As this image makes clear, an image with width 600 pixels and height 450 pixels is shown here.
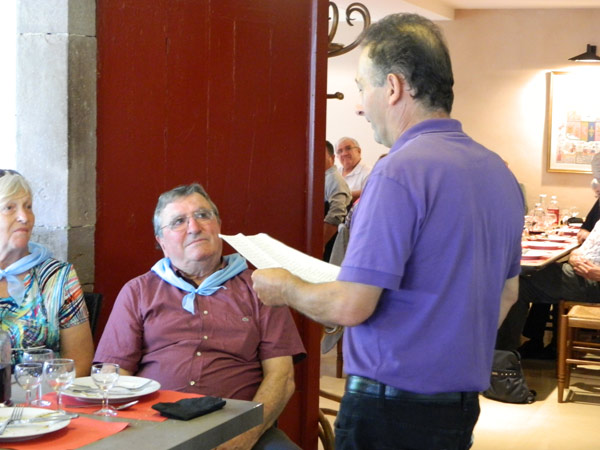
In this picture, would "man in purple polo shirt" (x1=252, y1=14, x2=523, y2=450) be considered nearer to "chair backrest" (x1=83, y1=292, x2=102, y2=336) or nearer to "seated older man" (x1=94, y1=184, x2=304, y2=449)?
"seated older man" (x1=94, y1=184, x2=304, y2=449)

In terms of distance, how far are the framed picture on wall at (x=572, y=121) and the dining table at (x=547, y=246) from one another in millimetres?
1853

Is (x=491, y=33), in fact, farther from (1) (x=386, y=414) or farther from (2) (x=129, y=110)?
(1) (x=386, y=414)

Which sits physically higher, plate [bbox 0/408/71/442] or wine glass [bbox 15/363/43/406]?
wine glass [bbox 15/363/43/406]

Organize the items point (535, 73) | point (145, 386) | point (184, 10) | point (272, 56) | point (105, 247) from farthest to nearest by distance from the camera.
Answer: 1. point (535, 73)
2. point (272, 56)
3. point (184, 10)
4. point (105, 247)
5. point (145, 386)

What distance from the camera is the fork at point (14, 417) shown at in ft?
6.17

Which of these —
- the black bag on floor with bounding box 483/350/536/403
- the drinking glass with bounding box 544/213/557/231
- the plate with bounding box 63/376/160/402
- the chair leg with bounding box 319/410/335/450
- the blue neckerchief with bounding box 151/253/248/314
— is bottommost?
the black bag on floor with bounding box 483/350/536/403

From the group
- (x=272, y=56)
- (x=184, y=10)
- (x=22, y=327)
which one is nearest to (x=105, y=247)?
(x=22, y=327)

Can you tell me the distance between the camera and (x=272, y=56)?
12.1 ft

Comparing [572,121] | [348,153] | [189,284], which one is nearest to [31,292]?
[189,284]

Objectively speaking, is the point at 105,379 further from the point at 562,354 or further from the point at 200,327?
the point at 562,354

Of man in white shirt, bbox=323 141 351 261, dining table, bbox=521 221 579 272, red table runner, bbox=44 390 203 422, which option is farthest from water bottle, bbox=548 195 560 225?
red table runner, bbox=44 390 203 422

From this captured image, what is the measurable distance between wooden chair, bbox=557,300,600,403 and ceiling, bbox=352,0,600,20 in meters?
4.32

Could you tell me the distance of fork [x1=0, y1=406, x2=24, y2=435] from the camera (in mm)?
1880

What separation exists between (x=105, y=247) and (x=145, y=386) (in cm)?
90
